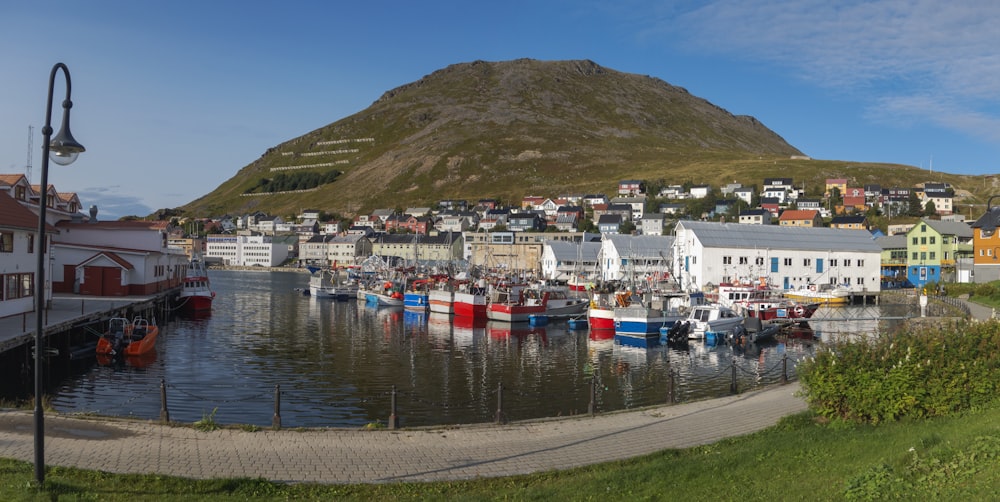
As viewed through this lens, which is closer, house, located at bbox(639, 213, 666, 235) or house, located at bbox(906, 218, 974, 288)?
house, located at bbox(906, 218, 974, 288)

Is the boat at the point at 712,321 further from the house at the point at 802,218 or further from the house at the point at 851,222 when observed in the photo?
the house at the point at 802,218

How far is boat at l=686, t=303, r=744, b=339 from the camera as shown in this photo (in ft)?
165

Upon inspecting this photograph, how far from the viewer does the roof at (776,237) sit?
8644cm

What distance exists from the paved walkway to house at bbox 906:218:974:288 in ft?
322

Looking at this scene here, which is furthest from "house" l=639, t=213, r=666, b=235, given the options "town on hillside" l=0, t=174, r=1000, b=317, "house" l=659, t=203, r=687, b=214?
"house" l=659, t=203, r=687, b=214

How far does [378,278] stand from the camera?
102 metres

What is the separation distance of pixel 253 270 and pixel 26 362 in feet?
572

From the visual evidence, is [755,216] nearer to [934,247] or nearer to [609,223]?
[609,223]

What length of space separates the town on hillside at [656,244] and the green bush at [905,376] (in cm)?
1586

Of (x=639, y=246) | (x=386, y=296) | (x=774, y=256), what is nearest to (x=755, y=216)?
(x=639, y=246)

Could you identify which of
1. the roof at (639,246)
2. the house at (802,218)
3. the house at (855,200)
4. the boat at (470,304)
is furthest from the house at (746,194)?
the boat at (470,304)

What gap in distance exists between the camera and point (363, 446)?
1602 centimetres

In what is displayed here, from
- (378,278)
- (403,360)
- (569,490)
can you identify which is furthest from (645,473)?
Result: (378,278)

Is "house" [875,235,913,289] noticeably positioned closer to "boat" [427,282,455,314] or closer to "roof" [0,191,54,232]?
"boat" [427,282,455,314]
